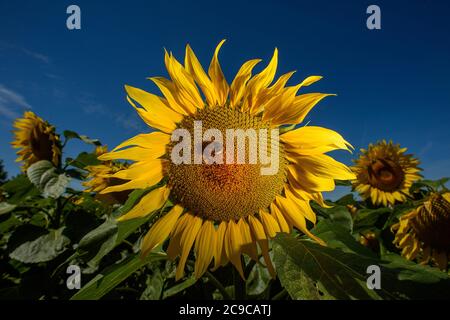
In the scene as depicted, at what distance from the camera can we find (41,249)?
257 cm

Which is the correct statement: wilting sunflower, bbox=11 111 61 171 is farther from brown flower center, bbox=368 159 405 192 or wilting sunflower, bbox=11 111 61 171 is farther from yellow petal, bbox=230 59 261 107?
brown flower center, bbox=368 159 405 192

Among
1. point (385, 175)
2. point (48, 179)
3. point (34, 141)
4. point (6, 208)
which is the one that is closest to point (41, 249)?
point (48, 179)

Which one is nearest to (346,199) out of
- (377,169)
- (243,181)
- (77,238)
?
(243,181)

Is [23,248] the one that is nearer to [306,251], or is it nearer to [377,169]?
[306,251]

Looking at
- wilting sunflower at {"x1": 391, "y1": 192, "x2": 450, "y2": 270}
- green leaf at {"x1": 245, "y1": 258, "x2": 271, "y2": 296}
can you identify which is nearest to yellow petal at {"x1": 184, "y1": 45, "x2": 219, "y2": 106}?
green leaf at {"x1": 245, "y1": 258, "x2": 271, "y2": 296}

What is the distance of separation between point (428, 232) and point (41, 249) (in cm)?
298

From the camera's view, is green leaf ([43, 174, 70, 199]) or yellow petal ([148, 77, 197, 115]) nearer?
yellow petal ([148, 77, 197, 115])

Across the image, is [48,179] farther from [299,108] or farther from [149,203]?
[299,108]

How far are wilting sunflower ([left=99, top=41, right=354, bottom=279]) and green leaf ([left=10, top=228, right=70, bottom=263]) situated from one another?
4.39ft

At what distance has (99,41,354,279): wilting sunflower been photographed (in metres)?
1.51

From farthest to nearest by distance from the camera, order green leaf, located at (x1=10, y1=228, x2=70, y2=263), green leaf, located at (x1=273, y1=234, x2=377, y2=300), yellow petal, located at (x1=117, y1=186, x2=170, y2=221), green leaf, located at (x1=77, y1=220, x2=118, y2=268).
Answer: green leaf, located at (x1=10, y1=228, x2=70, y2=263) < green leaf, located at (x1=77, y1=220, x2=118, y2=268) < yellow petal, located at (x1=117, y1=186, x2=170, y2=221) < green leaf, located at (x1=273, y1=234, x2=377, y2=300)

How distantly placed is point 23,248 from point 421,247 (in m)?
3.18

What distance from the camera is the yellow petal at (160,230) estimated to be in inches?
56.6

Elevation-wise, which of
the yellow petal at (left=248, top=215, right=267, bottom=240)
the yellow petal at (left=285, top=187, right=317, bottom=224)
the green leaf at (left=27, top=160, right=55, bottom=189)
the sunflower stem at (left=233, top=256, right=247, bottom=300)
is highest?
the green leaf at (left=27, top=160, right=55, bottom=189)
